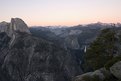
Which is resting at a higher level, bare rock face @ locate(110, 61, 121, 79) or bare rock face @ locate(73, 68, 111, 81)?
bare rock face @ locate(110, 61, 121, 79)

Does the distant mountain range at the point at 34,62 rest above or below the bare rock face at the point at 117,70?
below

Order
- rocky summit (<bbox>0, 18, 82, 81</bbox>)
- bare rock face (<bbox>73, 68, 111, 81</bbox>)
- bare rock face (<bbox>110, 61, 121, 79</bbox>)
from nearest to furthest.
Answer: bare rock face (<bbox>110, 61, 121, 79</bbox>), bare rock face (<bbox>73, 68, 111, 81</bbox>), rocky summit (<bbox>0, 18, 82, 81</bbox>)

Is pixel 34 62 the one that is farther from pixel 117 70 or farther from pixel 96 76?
pixel 117 70

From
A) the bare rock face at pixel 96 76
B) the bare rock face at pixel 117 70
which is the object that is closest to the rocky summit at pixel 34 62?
the bare rock face at pixel 96 76

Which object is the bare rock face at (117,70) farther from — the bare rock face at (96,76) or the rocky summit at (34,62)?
the rocky summit at (34,62)

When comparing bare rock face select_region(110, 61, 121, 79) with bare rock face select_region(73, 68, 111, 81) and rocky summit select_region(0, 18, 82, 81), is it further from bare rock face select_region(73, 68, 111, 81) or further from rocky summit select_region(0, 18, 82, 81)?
rocky summit select_region(0, 18, 82, 81)

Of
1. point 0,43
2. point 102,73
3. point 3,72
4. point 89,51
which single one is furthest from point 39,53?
point 102,73

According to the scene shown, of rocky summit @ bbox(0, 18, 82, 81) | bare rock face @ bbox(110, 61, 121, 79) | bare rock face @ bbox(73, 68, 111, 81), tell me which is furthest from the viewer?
rocky summit @ bbox(0, 18, 82, 81)

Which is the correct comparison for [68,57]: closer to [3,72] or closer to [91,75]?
[3,72]

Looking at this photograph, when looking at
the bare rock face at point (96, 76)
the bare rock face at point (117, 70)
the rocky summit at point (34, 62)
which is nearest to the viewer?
the bare rock face at point (117, 70)

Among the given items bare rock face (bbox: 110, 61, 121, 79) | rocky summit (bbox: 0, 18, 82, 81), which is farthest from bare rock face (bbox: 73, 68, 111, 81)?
rocky summit (bbox: 0, 18, 82, 81)
